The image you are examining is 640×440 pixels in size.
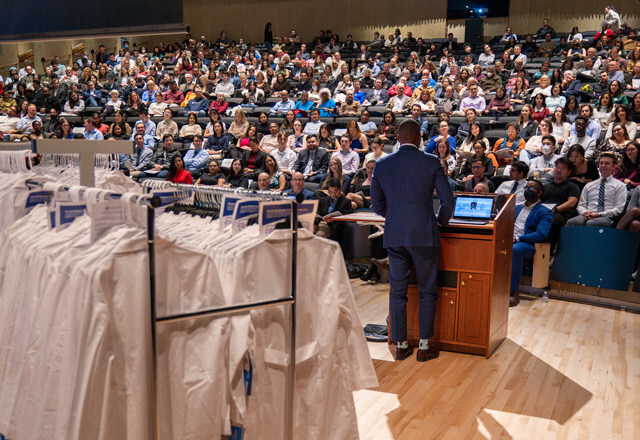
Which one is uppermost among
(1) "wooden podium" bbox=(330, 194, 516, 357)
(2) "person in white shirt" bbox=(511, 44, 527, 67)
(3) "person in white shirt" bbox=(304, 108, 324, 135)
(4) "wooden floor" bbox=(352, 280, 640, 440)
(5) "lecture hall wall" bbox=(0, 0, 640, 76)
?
(5) "lecture hall wall" bbox=(0, 0, 640, 76)

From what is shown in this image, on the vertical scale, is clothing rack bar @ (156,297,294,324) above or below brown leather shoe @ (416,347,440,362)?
above

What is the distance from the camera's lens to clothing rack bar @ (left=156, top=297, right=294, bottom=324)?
1.81m

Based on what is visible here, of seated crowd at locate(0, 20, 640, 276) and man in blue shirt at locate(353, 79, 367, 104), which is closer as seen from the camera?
seated crowd at locate(0, 20, 640, 276)

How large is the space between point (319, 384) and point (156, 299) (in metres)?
0.73

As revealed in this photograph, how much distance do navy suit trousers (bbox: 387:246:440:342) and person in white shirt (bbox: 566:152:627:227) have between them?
2569mm

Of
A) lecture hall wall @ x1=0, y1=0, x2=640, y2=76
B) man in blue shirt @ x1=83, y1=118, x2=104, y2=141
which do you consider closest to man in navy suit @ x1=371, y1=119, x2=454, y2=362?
man in blue shirt @ x1=83, y1=118, x2=104, y2=141

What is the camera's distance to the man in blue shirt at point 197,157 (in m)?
9.43

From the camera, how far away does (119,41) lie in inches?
789

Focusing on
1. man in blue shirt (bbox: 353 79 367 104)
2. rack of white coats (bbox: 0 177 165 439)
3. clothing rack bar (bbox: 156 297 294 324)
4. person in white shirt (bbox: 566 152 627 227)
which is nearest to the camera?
rack of white coats (bbox: 0 177 165 439)

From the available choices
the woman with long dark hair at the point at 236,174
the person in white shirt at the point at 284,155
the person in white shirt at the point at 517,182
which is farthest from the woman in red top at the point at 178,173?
the person in white shirt at the point at 517,182

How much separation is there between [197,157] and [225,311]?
783 centimetres

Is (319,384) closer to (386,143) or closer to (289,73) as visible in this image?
(386,143)

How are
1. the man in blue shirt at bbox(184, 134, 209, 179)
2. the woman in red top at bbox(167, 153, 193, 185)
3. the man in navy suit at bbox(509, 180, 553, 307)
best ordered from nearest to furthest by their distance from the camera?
the man in navy suit at bbox(509, 180, 553, 307)
the woman in red top at bbox(167, 153, 193, 185)
the man in blue shirt at bbox(184, 134, 209, 179)

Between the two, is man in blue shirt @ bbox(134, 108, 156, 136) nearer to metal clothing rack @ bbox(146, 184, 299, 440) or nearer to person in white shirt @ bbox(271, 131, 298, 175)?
person in white shirt @ bbox(271, 131, 298, 175)
